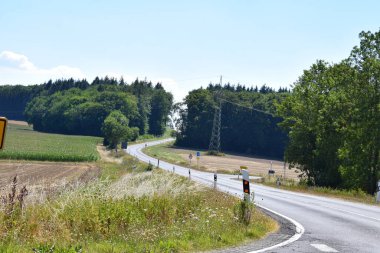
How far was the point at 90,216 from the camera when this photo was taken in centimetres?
1020

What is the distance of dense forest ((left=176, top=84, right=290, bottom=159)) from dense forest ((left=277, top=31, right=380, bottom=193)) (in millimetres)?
80071

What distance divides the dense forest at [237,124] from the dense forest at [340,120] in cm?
8007

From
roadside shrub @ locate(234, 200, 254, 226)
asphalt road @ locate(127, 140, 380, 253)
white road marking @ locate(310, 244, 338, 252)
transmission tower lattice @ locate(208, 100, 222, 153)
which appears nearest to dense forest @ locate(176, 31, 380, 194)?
asphalt road @ locate(127, 140, 380, 253)

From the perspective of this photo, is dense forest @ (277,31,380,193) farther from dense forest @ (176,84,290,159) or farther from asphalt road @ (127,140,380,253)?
dense forest @ (176,84,290,159)

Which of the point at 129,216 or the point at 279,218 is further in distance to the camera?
the point at 279,218

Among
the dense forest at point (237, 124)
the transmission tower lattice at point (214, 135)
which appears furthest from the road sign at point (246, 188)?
the dense forest at point (237, 124)

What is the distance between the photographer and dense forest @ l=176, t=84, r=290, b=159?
409 ft

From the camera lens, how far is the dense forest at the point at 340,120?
33531 mm

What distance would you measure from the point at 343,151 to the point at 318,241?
84.8ft

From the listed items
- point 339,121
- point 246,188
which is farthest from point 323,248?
point 339,121

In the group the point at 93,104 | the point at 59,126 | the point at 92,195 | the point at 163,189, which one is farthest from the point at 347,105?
the point at 59,126

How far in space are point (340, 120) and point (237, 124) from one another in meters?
92.3

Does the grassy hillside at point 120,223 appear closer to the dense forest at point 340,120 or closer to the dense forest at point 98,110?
the dense forest at point 340,120

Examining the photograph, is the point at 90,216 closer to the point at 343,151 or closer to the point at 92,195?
the point at 92,195
